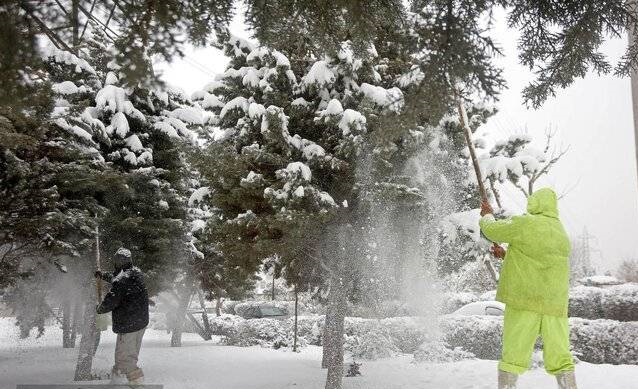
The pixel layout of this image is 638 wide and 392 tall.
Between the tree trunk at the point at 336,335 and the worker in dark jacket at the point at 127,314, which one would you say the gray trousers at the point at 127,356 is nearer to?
the worker in dark jacket at the point at 127,314

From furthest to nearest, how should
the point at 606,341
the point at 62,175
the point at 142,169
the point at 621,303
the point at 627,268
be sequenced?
the point at 627,268, the point at 621,303, the point at 606,341, the point at 142,169, the point at 62,175

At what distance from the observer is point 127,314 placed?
6422 millimetres

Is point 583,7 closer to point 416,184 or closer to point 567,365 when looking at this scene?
point 567,365

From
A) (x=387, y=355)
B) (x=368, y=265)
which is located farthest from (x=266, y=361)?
(x=368, y=265)

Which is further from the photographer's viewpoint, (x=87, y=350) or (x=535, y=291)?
(x=87, y=350)

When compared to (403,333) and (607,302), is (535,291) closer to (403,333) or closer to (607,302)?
(607,302)

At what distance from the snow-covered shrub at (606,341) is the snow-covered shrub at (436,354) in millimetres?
2214

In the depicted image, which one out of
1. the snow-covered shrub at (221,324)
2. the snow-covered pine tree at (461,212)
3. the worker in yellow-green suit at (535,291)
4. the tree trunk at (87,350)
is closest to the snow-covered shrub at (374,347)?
the snow-covered pine tree at (461,212)

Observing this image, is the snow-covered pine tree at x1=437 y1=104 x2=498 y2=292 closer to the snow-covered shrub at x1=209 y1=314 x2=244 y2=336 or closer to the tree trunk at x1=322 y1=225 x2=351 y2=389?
the tree trunk at x1=322 y1=225 x2=351 y2=389

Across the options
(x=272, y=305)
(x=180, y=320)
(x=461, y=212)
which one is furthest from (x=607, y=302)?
(x=272, y=305)

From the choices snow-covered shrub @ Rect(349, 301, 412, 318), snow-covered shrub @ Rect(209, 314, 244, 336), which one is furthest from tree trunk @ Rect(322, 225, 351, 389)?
snow-covered shrub @ Rect(209, 314, 244, 336)

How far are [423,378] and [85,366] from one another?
6.27 meters

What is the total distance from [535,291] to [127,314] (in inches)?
195

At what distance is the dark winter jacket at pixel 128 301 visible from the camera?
248 inches
